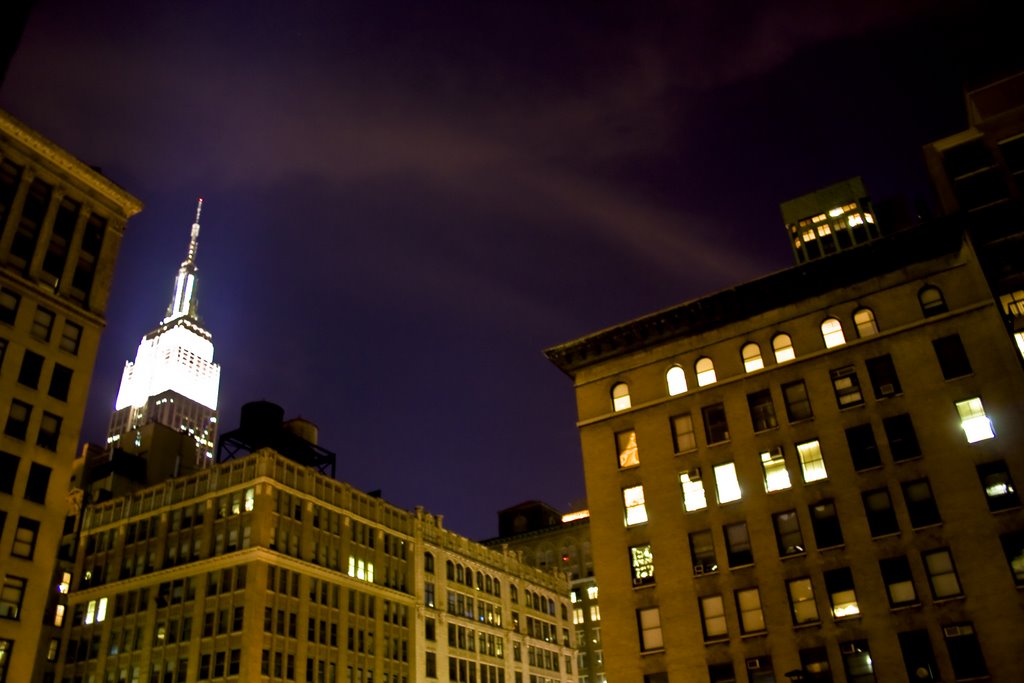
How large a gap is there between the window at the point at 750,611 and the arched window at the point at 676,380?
1229cm

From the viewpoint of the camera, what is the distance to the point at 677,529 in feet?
143

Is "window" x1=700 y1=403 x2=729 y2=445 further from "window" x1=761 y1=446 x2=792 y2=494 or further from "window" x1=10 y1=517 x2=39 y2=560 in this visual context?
"window" x1=10 y1=517 x2=39 y2=560

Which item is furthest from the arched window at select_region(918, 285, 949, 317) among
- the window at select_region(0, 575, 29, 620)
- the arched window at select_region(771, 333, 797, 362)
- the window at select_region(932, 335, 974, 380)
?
the window at select_region(0, 575, 29, 620)

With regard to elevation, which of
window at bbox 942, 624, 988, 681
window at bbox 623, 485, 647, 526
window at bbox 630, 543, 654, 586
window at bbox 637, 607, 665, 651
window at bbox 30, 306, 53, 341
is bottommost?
window at bbox 942, 624, 988, 681

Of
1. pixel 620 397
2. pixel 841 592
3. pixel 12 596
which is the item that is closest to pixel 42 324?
pixel 12 596

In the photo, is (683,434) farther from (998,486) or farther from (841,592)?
(998,486)

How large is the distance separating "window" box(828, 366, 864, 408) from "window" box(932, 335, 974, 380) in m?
4.10

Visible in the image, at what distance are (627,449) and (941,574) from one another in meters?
17.8

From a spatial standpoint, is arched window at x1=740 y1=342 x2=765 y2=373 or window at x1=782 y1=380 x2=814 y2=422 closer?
window at x1=782 y1=380 x2=814 y2=422

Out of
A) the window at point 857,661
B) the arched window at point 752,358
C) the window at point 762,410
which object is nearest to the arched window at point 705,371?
the arched window at point 752,358

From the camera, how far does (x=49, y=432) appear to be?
47.7m

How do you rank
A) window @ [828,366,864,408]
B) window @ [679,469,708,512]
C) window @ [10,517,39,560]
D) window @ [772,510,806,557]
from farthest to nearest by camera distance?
window @ [10,517,39,560] < window @ [679,469,708,512] < window @ [828,366,864,408] < window @ [772,510,806,557]

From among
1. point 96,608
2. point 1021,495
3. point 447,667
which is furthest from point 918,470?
point 96,608

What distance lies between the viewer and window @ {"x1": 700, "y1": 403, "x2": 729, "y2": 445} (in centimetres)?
4491
